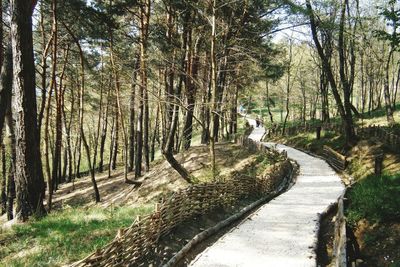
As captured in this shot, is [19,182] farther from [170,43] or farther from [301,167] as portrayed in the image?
[301,167]

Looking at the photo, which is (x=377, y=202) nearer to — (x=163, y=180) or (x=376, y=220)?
(x=376, y=220)

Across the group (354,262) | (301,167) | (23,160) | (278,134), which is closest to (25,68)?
(23,160)

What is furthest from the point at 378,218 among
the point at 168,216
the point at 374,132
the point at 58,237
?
the point at 374,132

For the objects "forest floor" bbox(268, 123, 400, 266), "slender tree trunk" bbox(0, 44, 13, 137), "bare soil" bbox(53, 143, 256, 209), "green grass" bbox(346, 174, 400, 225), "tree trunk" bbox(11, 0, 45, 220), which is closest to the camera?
"forest floor" bbox(268, 123, 400, 266)

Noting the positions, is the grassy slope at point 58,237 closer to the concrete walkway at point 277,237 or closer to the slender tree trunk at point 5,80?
the concrete walkway at point 277,237

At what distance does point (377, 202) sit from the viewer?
27.2 ft

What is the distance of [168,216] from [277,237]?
2496 millimetres

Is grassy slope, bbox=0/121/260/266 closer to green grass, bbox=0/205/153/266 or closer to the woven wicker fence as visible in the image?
green grass, bbox=0/205/153/266

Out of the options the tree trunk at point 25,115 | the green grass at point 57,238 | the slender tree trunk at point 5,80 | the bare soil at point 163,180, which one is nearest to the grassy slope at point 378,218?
the green grass at point 57,238

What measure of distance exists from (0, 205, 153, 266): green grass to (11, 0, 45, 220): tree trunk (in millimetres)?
638

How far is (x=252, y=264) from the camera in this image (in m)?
6.43

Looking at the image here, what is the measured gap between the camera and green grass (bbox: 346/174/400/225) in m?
7.88

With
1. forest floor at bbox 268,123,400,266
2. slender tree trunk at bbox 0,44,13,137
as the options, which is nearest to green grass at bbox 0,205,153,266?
slender tree trunk at bbox 0,44,13,137

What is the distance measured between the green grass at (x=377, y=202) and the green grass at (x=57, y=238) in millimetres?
5043
